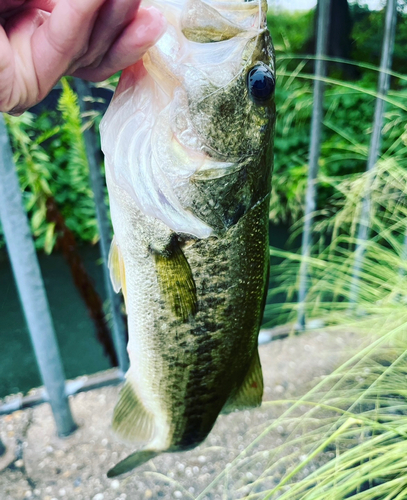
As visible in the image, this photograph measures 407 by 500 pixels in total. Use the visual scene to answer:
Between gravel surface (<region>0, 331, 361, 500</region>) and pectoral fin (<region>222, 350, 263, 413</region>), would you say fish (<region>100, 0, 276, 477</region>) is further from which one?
gravel surface (<region>0, 331, 361, 500</region>)

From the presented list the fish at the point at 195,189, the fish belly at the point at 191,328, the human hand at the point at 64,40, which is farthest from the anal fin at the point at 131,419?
the human hand at the point at 64,40

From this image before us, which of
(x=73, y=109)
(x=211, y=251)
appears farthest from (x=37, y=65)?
(x=73, y=109)

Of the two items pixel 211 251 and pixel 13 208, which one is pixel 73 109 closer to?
pixel 13 208

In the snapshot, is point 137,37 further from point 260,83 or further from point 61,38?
point 260,83

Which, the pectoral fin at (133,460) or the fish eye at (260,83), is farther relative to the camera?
the pectoral fin at (133,460)

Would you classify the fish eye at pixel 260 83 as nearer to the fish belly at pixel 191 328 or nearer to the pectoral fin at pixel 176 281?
the fish belly at pixel 191 328

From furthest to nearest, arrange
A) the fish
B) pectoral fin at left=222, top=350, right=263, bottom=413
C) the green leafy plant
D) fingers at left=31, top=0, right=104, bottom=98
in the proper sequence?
the green leafy plant < pectoral fin at left=222, top=350, right=263, bottom=413 < the fish < fingers at left=31, top=0, right=104, bottom=98

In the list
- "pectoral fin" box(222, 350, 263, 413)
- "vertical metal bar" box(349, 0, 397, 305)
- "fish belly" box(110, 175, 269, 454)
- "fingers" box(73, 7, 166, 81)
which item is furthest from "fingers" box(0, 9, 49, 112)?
"vertical metal bar" box(349, 0, 397, 305)
